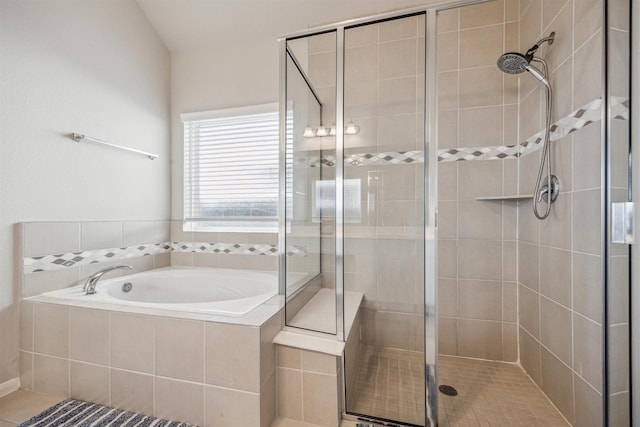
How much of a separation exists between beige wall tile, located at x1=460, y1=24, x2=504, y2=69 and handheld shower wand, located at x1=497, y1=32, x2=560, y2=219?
1.17ft

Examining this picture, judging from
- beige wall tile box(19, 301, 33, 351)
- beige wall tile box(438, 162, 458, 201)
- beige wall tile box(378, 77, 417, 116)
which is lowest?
beige wall tile box(19, 301, 33, 351)

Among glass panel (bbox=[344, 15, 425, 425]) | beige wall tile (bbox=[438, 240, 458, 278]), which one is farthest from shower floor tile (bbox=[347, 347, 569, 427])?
beige wall tile (bbox=[438, 240, 458, 278])

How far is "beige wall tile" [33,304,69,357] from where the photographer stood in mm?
1460

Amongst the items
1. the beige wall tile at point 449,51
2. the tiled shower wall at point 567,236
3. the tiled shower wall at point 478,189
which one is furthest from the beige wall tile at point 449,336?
the beige wall tile at point 449,51

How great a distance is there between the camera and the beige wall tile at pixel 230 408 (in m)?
1.18

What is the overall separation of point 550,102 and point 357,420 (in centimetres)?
194

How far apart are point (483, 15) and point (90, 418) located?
332cm

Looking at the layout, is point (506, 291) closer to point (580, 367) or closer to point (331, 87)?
point (580, 367)

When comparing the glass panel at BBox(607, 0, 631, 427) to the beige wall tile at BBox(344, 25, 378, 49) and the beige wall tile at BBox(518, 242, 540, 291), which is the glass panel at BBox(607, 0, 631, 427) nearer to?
the beige wall tile at BBox(518, 242, 540, 291)

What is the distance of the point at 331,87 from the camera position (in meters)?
1.47

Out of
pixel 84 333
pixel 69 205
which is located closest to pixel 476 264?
pixel 84 333

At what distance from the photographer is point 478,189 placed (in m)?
1.89

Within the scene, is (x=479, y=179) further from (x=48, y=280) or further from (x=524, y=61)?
(x=48, y=280)

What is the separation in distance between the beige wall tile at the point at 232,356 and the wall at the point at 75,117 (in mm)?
1314
